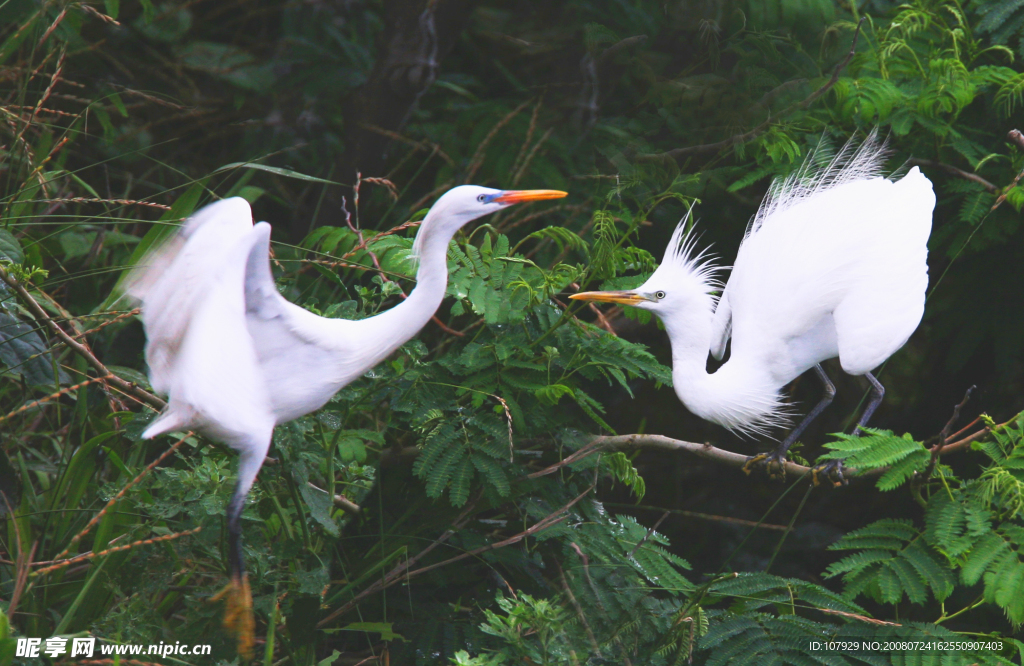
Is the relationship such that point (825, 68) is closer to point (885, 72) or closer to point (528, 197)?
point (885, 72)

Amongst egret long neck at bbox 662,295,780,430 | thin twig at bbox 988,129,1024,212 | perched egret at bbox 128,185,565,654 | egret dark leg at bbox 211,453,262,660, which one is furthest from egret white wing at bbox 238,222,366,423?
thin twig at bbox 988,129,1024,212

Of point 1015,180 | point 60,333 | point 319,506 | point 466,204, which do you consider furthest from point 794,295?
point 60,333

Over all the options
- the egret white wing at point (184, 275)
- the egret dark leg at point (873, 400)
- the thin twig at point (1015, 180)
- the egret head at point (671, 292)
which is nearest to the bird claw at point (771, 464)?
the egret dark leg at point (873, 400)

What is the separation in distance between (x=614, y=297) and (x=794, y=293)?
1.17 ft

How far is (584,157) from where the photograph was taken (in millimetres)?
2240

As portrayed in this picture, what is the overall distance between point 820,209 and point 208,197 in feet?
5.03

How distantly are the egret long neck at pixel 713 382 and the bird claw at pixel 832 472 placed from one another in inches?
5.7

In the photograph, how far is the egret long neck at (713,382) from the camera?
1545 mm

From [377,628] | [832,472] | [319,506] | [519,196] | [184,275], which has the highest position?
[519,196]

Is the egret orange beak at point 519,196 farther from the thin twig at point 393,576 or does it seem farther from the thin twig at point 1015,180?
the thin twig at point 1015,180

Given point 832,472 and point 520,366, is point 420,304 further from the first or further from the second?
point 832,472

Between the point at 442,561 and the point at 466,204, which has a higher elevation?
the point at 466,204

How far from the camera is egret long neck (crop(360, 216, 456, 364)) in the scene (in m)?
1.20

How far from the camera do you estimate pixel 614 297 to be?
1.52 m
